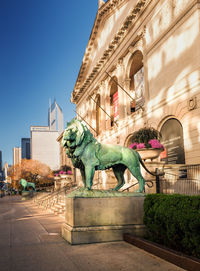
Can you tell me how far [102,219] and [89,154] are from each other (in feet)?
5.82

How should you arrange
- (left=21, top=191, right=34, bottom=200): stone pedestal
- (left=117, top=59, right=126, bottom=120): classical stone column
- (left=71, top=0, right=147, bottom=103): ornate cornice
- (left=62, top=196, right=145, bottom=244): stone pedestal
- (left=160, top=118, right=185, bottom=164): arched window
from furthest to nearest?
(left=21, top=191, right=34, bottom=200): stone pedestal < (left=117, top=59, right=126, bottom=120): classical stone column < (left=71, top=0, right=147, bottom=103): ornate cornice < (left=160, top=118, right=185, bottom=164): arched window < (left=62, top=196, right=145, bottom=244): stone pedestal

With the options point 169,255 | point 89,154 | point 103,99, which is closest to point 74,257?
point 169,255

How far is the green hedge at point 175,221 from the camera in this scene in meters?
Result: 5.16

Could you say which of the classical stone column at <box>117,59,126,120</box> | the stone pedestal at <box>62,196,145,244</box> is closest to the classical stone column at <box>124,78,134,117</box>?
the classical stone column at <box>117,59,126,120</box>

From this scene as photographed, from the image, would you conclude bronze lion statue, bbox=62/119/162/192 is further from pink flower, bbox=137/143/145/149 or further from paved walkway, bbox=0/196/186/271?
pink flower, bbox=137/143/145/149

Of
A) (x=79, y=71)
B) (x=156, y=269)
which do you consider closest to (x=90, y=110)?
(x=79, y=71)

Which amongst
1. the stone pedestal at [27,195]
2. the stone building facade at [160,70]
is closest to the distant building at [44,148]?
the stone pedestal at [27,195]

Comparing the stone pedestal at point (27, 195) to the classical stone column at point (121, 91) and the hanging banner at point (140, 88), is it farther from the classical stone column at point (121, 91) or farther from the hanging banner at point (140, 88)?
the hanging banner at point (140, 88)

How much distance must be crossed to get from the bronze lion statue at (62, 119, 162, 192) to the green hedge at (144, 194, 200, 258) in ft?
4.25

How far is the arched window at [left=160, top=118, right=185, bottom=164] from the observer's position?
17.5 metres

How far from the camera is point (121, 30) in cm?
2727

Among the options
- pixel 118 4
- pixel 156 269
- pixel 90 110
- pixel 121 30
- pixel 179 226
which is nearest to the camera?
pixel 156 269

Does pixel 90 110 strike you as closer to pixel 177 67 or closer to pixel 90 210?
pixel 177 67

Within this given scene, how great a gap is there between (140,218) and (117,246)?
1.27 meters
